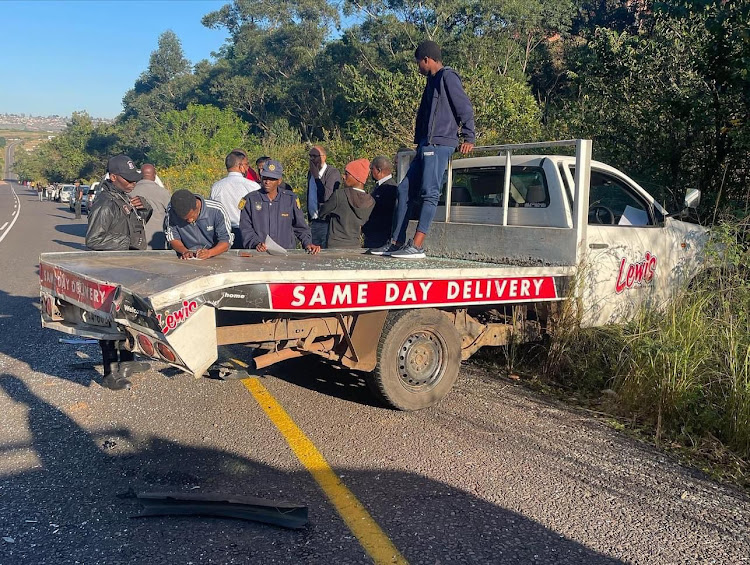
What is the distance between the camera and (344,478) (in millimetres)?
3896

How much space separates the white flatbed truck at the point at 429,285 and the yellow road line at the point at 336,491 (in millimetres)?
532

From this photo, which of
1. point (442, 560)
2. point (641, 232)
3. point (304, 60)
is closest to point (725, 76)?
point (641, 232)

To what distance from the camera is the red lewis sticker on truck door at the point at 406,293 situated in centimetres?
397

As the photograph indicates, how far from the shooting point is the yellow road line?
3127mm

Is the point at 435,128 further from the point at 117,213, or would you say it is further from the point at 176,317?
the point at 176,317

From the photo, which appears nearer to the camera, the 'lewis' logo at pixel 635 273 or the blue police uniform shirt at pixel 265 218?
the 'lewis' logo at pixel 635 273

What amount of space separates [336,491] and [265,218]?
313 cm

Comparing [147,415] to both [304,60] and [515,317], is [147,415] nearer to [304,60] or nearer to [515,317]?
[515,317]

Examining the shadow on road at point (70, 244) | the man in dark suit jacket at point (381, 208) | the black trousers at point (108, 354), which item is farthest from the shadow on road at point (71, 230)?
the black trousers at point (108, 354)

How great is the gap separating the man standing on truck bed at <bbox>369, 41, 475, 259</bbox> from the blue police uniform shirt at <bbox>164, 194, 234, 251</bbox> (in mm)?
1483

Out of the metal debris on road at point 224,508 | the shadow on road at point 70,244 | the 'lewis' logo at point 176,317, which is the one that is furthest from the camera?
the shadow on road at point 70,244

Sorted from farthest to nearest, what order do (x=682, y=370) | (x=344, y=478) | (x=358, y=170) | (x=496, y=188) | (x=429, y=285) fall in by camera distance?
(x=358, y=170), (x=496, y=188), (x=682, y=370), (x=429, y=285), (x=344, y=478)

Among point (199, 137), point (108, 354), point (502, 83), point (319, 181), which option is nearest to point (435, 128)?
point (319, 181)

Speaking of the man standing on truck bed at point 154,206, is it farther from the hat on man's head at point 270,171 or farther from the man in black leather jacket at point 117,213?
the hat on man's head at point 270,171
